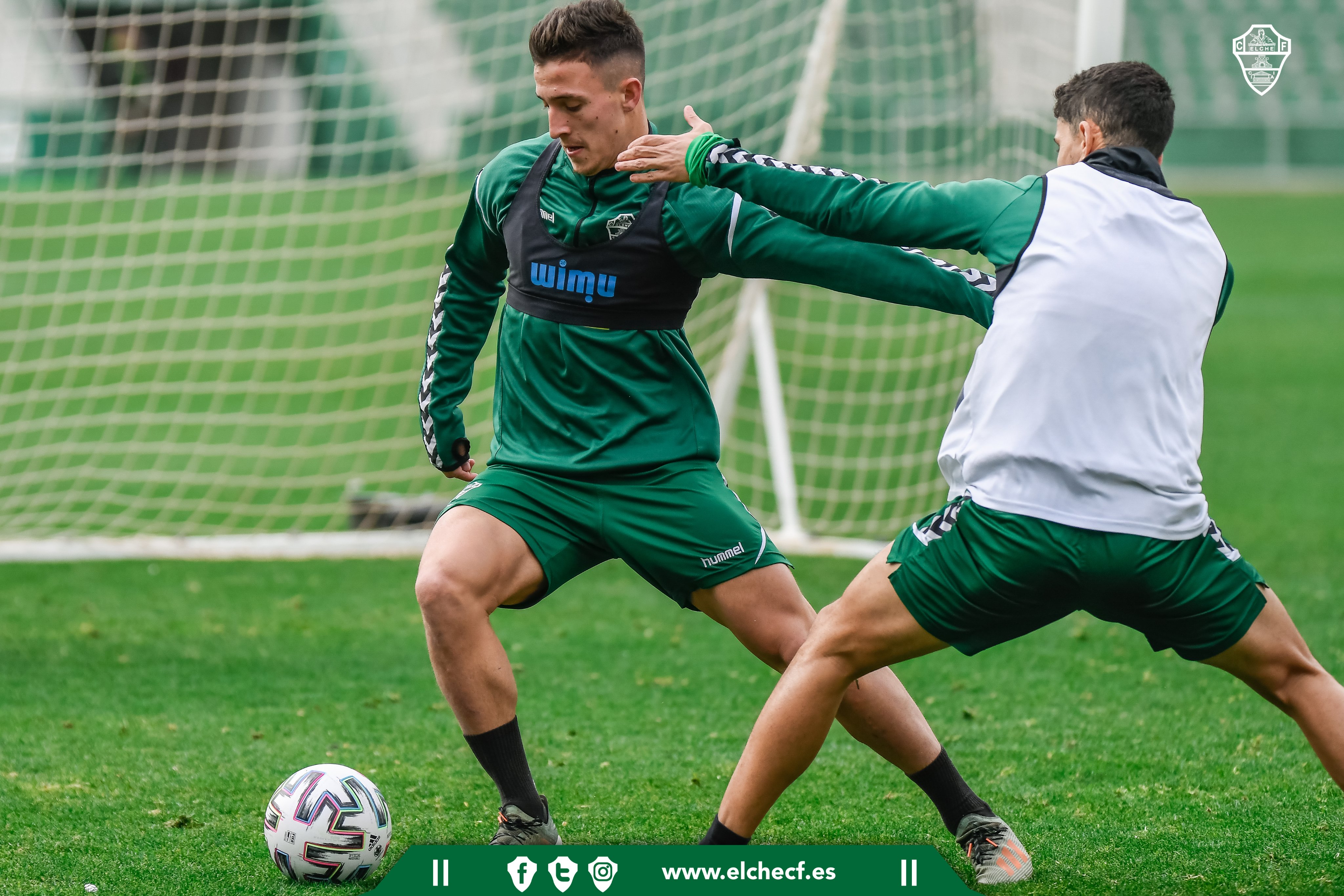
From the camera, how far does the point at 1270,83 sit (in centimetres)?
481

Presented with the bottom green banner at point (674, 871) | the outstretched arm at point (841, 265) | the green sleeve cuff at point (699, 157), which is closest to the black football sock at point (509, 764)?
the bottom green banner at point (674, 871)

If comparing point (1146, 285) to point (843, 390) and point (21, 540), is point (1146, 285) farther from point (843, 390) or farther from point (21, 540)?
point (843, 390)

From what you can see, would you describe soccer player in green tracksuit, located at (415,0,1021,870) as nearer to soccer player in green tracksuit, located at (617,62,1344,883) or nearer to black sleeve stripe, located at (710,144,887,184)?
black sleeve stripe, located at (710,144,887,184)

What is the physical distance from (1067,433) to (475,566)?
1416mm

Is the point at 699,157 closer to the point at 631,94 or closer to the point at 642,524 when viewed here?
the point at 631,94

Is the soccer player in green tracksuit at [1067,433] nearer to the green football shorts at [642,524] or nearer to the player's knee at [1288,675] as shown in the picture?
the player's knee at [1288,675]

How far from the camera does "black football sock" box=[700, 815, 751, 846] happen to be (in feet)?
10.6

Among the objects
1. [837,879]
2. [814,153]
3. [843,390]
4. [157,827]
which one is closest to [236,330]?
[843,390]

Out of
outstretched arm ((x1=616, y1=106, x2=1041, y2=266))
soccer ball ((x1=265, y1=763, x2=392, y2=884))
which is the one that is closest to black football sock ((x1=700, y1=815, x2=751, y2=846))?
soccer ball ((x1=265, y1=763, x2=392, y2=884))

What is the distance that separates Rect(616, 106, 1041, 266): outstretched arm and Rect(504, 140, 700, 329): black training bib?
11.9 inches

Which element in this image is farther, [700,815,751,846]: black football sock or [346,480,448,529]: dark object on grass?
[346,480,448,529]: dark object on grass

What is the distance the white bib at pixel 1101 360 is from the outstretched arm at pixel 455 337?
1542 millimetres

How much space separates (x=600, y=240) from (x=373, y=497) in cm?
488

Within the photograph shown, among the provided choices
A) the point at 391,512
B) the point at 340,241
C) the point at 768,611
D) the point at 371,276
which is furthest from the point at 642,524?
the point at 340,241
